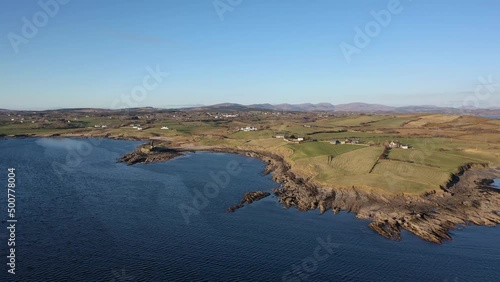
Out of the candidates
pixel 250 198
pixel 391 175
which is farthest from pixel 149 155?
pixel 391 175

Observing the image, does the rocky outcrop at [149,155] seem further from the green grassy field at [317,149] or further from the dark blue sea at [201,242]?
the green grassy field at [317,149]

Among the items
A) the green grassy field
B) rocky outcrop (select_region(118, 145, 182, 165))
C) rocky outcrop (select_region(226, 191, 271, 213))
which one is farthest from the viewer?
rocky outcrop (select_region(118, 145, 182, 165))

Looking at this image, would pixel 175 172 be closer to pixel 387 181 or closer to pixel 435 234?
pixel 387 181

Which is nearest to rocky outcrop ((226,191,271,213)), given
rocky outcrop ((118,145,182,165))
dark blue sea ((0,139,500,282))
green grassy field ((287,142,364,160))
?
dark blue sea ((0,139,500,282))

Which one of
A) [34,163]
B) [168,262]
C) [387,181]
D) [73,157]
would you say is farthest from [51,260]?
[73,157]

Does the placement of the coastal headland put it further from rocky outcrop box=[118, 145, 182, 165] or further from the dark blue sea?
the dark blue sea

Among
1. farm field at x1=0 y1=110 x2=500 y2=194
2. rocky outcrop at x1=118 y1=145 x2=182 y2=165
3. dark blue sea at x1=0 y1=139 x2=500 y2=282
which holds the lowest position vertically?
dark blue sea at x1=0 y1=139 x2=500 y2=282

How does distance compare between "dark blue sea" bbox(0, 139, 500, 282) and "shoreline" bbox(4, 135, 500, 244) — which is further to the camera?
"shoreline" bbox(4, 135, 500, 244)
